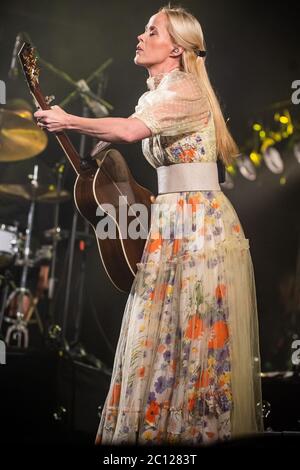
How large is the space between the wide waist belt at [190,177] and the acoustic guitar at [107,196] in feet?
0.74

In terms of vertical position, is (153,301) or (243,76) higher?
(243,76)

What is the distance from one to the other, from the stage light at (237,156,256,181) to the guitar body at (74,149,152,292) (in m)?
3.66

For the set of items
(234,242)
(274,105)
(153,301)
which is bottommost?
(153,301)

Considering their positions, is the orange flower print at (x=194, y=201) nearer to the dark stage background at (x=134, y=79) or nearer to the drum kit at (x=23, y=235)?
the dark stage background at (x=134, y=79)

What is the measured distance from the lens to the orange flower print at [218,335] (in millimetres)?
2236

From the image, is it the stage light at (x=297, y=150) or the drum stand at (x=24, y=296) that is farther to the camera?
the stage light at (x=297, y=150)

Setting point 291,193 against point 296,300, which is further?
point 291,193

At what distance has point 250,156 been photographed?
20.6 ft

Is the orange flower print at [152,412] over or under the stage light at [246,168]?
under

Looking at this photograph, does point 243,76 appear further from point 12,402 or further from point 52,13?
point 12,402

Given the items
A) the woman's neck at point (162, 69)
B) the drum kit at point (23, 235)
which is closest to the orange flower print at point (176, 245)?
the woman's neck at point (162, 69)
